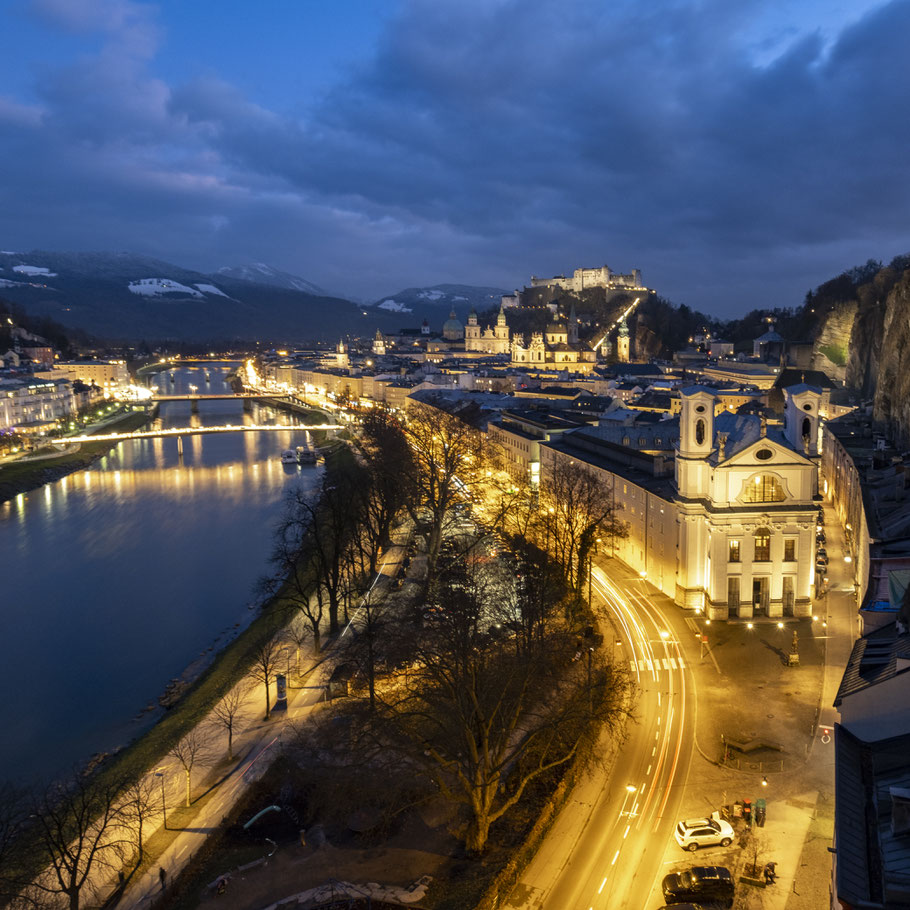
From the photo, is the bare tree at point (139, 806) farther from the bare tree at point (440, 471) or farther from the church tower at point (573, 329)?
the church tower at point (573, 329)

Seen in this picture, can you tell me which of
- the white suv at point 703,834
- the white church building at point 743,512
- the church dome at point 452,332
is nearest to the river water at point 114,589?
the white suv at point 703,834

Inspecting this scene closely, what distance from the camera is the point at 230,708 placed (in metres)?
13.4

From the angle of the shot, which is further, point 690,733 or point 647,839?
point 690,733

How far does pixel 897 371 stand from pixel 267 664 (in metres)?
24.0

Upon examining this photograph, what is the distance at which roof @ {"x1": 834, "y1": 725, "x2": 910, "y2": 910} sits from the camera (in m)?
5.32

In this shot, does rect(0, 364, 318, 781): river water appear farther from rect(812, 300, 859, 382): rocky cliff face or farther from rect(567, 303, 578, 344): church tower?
rect(567, 303, 578, 344): church tower

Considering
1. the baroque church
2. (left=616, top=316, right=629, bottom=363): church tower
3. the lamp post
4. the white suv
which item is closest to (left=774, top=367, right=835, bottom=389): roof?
(left=616, top=316, right=629, bottom=363): church tower

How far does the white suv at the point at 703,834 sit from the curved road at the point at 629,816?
0.85 feet

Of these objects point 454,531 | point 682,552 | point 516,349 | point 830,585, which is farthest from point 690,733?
point 516,349

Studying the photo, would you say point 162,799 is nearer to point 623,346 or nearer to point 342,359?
point 623,346

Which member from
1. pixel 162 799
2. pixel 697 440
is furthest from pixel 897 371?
pixel 162 799

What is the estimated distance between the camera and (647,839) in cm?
917

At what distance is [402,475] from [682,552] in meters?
11.1

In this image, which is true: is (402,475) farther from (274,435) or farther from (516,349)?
(516,349)
